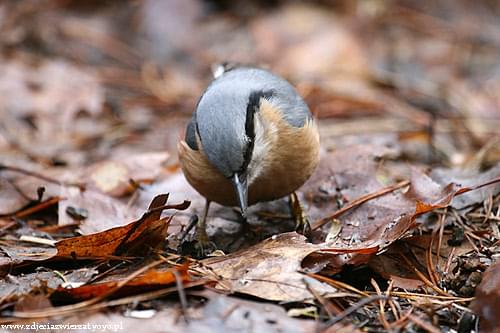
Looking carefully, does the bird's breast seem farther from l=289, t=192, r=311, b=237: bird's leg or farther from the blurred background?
the blurred background

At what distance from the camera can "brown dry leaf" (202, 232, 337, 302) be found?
2727 mm

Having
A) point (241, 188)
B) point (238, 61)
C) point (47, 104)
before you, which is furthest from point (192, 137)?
point (238, 61)

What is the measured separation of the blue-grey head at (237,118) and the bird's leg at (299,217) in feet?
1.55

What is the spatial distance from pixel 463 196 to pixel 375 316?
1.27 m

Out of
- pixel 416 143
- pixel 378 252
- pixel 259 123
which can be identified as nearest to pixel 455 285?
pixel 378 252

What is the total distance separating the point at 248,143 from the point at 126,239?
27.4 inches

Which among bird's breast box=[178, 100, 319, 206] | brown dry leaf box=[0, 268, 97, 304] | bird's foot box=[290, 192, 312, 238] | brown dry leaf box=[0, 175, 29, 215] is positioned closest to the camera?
brown dry leaf box=[0, 268, 97, 304]

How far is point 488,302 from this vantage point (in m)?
2.57

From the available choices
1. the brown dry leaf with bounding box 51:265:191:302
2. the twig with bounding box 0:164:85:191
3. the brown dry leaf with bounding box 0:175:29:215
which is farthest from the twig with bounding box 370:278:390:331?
A: the brown dry leaf with bounding box 0:175:29:215

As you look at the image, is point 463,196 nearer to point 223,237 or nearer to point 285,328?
point 223,237

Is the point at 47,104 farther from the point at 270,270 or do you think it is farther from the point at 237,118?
the point at 270,270

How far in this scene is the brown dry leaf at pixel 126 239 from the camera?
121 inches

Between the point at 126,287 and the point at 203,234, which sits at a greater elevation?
the point at 126,287

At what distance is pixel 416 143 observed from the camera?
18.1 feet
